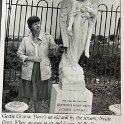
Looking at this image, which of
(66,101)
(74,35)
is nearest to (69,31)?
(74,35)

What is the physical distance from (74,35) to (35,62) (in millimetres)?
159

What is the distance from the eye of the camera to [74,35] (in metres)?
1.05

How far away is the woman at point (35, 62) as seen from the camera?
104cm

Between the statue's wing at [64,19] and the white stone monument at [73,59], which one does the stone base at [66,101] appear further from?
the statue's wing at [64,19]

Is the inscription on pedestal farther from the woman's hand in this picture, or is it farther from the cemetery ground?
the woman's hand

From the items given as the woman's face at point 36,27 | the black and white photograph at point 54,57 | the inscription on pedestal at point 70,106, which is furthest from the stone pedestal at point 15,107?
the woman's face at point 36,27

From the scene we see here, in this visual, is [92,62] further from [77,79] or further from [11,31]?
[11,31]

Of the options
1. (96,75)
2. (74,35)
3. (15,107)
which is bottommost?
(15,107)

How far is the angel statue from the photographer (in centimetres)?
104

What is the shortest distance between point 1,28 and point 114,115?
0.48 m

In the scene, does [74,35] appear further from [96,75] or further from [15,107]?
[15,107]

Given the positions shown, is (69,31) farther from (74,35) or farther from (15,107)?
(15,107)

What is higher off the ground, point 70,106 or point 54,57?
point 54,57

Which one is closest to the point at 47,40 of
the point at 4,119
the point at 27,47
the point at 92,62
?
the point at 27,47
